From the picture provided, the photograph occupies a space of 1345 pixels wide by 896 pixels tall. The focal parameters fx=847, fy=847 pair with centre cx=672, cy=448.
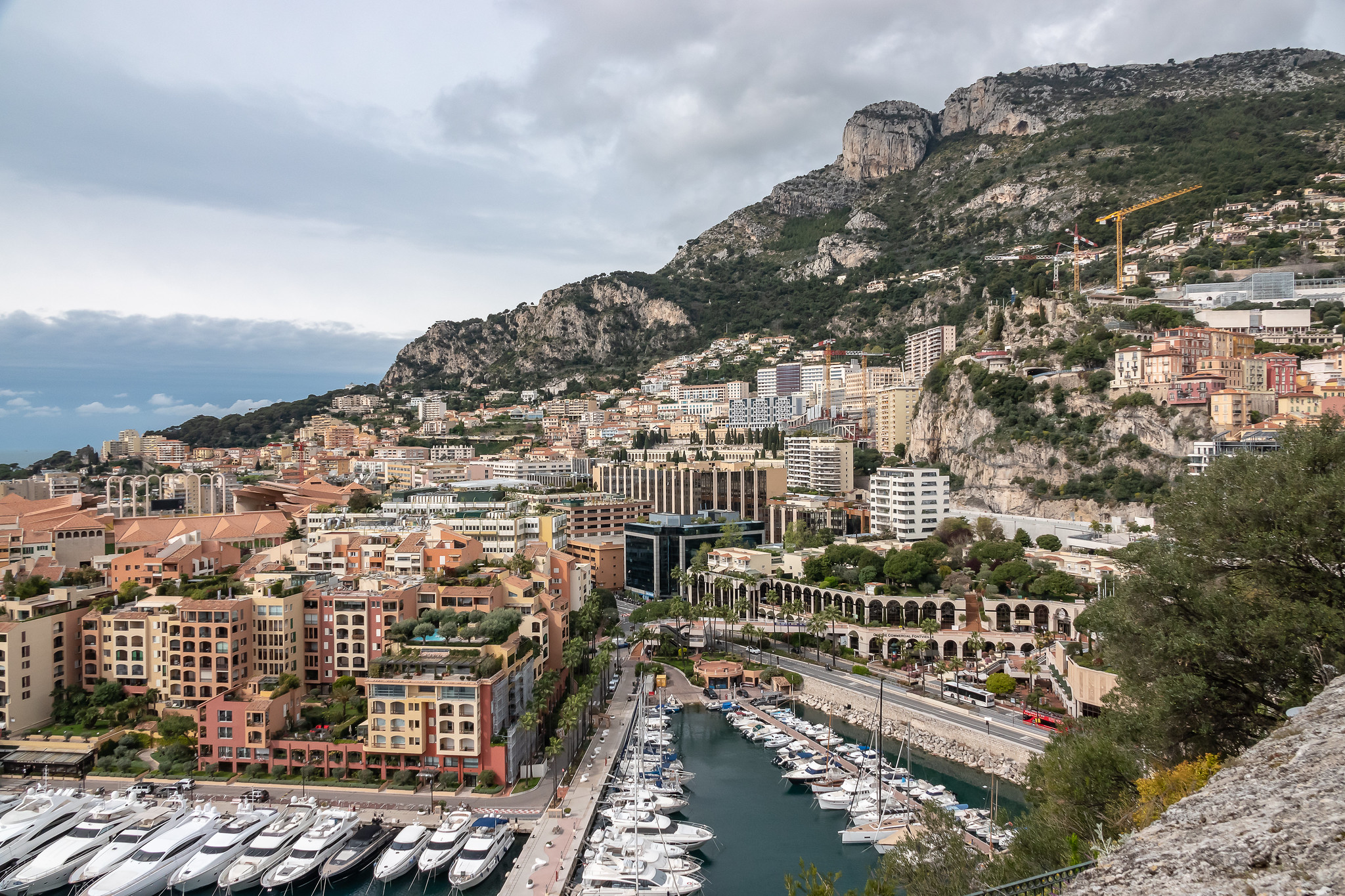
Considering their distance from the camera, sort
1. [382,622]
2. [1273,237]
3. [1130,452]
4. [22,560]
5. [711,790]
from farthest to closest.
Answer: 1. [1273,237]
2. [1130,452]
3. [22,560]
4. [382,622]
5. [711,790]

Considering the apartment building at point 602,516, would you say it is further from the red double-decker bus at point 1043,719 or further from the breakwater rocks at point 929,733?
the red double-decker bus at point 1043,719

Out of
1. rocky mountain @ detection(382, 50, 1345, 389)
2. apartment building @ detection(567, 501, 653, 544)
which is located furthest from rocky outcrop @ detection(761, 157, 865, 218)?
apartment building @ detection(567, 501, 653, 544)

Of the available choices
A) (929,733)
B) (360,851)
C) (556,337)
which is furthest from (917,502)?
(556,337)

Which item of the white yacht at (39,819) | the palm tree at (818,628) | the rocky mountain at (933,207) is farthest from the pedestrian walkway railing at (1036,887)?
the rocky mountain at (933,207)

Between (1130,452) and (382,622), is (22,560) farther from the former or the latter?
(1130,452)

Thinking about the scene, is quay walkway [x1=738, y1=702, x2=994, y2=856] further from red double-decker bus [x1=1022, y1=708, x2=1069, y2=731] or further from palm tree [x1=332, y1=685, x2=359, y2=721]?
palm tree [x1=332, y1=685, x2=359, y2=721]

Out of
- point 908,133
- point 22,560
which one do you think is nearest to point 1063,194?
point 908,133
